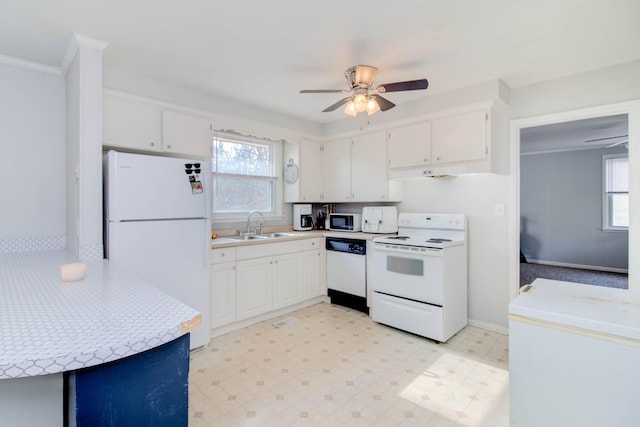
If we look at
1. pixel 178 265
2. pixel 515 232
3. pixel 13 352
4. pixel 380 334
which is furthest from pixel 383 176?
pixel 13 352

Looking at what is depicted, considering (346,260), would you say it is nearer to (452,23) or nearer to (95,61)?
(452,23)

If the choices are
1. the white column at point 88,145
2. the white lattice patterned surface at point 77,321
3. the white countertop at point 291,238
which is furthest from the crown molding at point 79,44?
the white countertop at point 291,238

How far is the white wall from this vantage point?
241 cm

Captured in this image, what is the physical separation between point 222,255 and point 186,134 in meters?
1.17

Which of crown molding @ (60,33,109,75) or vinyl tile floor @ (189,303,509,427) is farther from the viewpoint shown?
crown molding @ (60,33,109,75)

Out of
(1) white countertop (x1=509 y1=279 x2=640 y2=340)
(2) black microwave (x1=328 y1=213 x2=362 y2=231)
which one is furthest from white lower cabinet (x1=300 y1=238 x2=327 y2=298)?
(1) white countertop (x1=509 y1=279 x2=640 y2=340)

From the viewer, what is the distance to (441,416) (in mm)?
1878

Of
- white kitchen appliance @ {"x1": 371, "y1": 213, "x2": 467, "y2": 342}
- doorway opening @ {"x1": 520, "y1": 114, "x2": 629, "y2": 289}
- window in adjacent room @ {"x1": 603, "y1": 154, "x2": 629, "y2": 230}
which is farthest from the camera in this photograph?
window in adjacent room @ {"x1": 603, "y1": 154, "x2": 629, "y2": 230}

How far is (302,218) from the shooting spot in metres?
4.16

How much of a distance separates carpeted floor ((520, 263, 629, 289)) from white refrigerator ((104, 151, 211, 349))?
472 centimetres

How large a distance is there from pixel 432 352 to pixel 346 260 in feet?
4.45

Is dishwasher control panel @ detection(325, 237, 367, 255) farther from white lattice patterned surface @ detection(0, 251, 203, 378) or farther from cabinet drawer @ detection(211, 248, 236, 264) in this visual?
white lattice patterned surface @ detection(0, 251, 203, 378)

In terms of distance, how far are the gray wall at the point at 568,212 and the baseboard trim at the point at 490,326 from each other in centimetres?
425

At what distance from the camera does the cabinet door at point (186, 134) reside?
288cm
